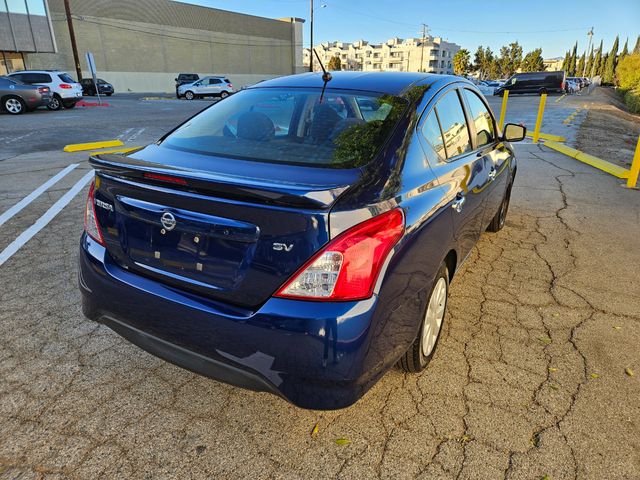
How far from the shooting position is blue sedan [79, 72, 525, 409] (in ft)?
5.59

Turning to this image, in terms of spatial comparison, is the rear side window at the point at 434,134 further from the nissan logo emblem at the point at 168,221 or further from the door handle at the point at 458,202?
the nissan logo emblem at the point at 168,221

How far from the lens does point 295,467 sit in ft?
6.43

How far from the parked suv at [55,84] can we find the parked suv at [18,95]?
0.57 meters

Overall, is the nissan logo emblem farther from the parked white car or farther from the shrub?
the shrub

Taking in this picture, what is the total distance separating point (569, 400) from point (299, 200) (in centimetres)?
187

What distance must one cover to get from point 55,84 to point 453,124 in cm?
2084

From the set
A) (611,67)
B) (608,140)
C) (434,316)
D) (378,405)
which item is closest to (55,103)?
(608,140)

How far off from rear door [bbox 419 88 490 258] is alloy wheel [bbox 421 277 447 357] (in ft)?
1.09

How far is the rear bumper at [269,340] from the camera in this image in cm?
170

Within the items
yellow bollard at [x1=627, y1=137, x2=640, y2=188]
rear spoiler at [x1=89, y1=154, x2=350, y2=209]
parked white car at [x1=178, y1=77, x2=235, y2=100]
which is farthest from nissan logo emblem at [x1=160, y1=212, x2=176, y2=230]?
parked white car at [x1=178, y1=77, x2=235, y2=100]

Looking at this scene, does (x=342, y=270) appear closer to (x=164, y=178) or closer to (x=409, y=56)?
(x=164, y=178)

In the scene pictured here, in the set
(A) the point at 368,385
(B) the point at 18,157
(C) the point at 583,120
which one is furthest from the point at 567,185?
(C) the point at 583,120

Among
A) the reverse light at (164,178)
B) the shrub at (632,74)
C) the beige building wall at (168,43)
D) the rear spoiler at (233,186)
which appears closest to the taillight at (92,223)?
the rear spoiler at (233,186)

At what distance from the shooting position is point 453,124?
2873 millimetres
